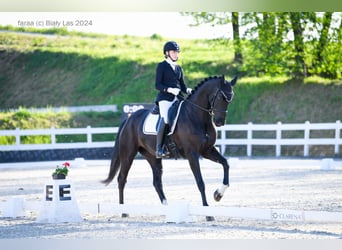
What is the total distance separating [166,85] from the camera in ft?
24.1

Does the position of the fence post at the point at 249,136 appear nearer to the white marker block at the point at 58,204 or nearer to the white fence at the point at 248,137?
the white fence at the point at 248,137

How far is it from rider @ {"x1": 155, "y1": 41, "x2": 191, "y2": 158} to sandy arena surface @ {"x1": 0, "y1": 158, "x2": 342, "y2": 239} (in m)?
0.82

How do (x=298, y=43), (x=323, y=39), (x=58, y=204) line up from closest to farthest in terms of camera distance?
(x=58, y=204)
(x=323, y=39)
(x=298, y=43)

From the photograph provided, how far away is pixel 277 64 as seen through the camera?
571 inches

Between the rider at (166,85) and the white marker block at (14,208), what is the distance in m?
1.40

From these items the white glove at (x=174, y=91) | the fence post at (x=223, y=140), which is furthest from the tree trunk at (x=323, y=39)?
the white glove at (x=174, y=91)

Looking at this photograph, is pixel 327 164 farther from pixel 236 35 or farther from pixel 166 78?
pixel 166 78

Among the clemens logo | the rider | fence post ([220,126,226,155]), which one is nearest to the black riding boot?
the rider

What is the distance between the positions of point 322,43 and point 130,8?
416cm

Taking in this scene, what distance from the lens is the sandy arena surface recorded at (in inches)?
241

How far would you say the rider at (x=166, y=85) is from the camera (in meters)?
7.25

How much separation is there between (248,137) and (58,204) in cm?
854

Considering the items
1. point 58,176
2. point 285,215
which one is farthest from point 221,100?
point 58,176
